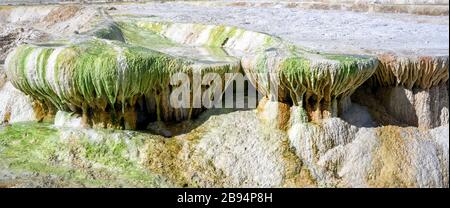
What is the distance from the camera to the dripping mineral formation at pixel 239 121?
1252 cm

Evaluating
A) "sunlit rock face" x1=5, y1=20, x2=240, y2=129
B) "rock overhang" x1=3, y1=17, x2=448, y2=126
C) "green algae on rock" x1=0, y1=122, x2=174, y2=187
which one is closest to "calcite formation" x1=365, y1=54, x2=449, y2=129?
"rock overhang" x1=3, y1=17, x2=448, y2=126

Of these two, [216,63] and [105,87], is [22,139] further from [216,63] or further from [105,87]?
[216,63]

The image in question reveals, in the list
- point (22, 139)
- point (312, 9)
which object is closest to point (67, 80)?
point (22, 139)

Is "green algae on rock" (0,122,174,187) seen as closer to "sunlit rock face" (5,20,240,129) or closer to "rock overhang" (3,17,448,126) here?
"sunlit rock face" (5,20,240,129)

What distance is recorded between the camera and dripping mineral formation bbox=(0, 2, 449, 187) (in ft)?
41.1

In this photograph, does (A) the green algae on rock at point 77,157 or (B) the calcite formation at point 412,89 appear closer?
(A) the green algae on rock at point 77,157

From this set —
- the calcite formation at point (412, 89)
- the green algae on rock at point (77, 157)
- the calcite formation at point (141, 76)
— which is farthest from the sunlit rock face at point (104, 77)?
the calcite formation at point (412, 89)

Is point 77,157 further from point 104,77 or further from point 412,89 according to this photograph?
point 412,89

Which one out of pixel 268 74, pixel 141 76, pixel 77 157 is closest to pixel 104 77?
pixel 141 76

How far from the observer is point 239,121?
535 inches

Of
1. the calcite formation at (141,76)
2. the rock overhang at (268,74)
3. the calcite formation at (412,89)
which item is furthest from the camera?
the calcite formation at (412,89)

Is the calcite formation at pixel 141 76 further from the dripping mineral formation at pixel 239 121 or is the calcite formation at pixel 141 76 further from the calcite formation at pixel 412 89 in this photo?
the calcite formation at pixel 412 89

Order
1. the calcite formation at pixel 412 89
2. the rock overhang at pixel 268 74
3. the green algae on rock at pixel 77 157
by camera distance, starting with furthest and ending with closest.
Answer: the calcite formation at pixel 412 89, the rock overhang at pixel 268 74, the green algae on rock at pixel 77 157

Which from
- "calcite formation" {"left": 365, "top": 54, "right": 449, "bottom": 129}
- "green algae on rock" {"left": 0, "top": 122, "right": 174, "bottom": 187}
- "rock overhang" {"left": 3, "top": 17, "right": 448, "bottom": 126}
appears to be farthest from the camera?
"calcite formation" {"left": 365, "top": 54, "right": 449, "bottom": 129}
